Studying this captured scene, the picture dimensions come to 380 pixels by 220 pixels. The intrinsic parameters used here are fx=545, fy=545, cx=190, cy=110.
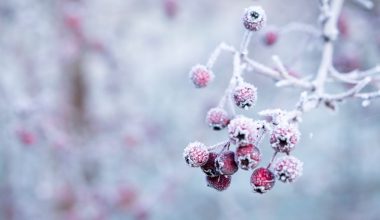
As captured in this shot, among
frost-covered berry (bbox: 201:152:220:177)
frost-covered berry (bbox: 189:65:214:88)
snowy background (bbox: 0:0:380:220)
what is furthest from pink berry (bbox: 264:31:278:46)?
snowy background (bbox: 0:0:380:220)

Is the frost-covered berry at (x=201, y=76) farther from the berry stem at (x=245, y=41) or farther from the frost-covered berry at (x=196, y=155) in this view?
the frost-covered berry at (x=196, y=155)

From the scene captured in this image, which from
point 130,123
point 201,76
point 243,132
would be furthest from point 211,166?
point 130,123

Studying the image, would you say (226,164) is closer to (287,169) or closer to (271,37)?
(287,169)

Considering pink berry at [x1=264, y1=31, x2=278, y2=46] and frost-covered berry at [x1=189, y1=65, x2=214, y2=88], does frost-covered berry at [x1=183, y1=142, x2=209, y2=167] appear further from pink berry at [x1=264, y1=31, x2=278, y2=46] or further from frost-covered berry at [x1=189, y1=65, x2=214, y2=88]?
pink berry at [x1=264, y1=31, x2=278, y2=46]

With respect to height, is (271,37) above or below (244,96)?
above

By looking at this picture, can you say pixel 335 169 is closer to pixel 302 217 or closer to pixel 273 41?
pixel 302 217

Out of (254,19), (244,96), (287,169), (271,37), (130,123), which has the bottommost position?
(287,169)
